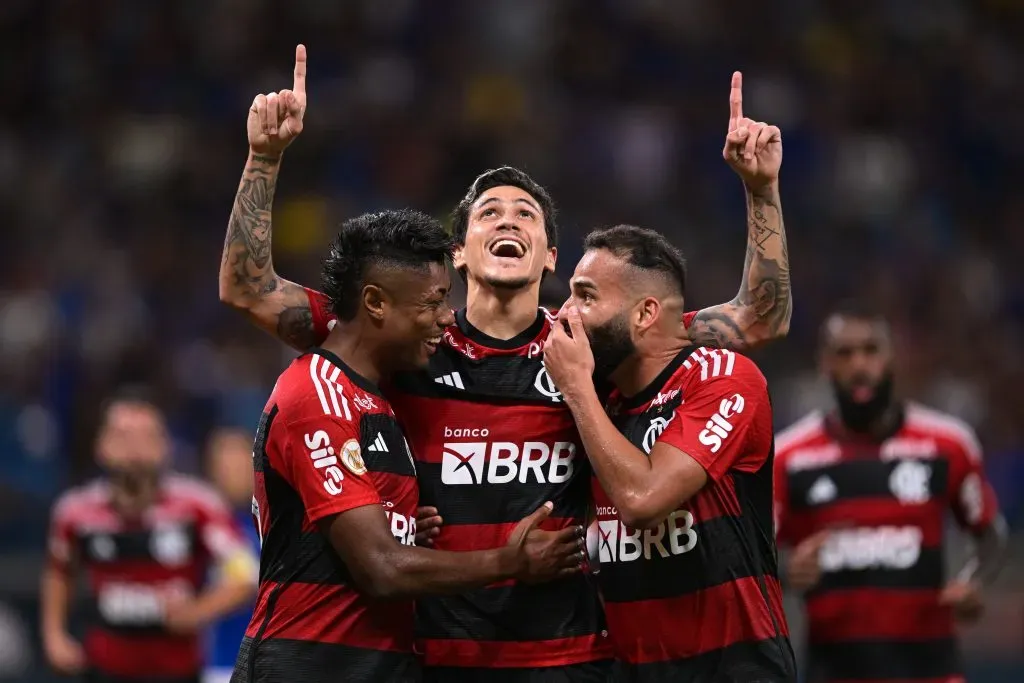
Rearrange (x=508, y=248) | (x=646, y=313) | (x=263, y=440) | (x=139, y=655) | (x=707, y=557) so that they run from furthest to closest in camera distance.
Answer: (x=139, y=655) < (x=508, y=248) < (x=646, y=313) < (x=707, y=557) < (x=263, y=440)

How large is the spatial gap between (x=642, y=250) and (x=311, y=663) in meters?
1.82

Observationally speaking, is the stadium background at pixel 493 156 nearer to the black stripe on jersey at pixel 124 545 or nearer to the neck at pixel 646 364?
the black stripe on jersey at pixel 124 545

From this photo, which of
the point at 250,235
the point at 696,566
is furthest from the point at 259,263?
the point at 696,566

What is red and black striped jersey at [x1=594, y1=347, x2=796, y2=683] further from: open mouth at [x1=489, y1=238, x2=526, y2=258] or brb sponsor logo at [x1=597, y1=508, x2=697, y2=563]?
open mouth at [x1=489, y1=238, x2=526, y2=258]

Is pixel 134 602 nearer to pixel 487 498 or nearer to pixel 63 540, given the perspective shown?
pixel 63 540

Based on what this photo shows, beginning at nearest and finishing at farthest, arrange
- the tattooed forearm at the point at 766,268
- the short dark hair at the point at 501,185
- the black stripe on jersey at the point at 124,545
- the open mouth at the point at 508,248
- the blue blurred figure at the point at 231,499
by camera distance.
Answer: the open mouth at the point at 508,248
the tattooed forearm at the point at 766,268
the short dark hair at the point at 501,185
the black stripe on jersey at the point at 124,545
the blue blurred figure at the point at 231,499

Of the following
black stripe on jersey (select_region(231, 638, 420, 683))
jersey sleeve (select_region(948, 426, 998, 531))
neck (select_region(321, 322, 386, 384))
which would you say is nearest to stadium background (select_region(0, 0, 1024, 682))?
jersey sleeve (select_region(948, 426, 998, 531))

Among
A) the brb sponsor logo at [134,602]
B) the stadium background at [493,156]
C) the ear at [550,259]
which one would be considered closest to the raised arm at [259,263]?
the ear at [550,259]

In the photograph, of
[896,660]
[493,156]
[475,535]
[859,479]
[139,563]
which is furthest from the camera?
[493,156]

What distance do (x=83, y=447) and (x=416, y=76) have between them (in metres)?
5.81

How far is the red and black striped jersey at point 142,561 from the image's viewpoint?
8742 millimetres

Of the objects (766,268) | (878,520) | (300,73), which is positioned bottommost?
(878,520)

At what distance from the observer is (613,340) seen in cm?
492

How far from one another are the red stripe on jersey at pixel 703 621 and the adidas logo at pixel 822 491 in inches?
110
